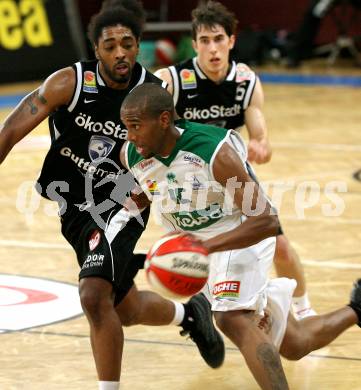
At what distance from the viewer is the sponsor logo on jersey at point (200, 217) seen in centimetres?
494

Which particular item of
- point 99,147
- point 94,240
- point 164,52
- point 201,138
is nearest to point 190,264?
point 201,138

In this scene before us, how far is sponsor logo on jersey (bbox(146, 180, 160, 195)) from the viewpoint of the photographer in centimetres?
488

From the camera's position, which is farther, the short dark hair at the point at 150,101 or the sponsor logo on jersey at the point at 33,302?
the sponsor logo on jersey at the point at 33,302

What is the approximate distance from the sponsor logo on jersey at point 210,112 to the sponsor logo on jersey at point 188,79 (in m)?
0.16

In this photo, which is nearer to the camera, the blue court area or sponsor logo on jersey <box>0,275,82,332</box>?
sponsor logo on jersey <box>0,275,82,332</box>

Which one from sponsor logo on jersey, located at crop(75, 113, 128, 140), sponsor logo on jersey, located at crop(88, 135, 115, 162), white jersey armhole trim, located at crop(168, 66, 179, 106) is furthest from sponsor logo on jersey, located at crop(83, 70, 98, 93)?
white jersey armhole trim, located at crop(168, 66, 179, 106)

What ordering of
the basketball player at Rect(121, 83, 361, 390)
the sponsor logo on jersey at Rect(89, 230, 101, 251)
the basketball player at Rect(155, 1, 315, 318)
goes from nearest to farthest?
the basketball player at Rect(121, 83, 361, 390)
the sponsor logo on jersey at Rect(89, 230, 101, 251)
the basketball player at Rect(155, 1, 315, 318)

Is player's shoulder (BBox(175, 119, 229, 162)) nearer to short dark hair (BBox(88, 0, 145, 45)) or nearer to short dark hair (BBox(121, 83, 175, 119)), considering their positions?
short dark hair (BBox(121, 83, 175, 119))

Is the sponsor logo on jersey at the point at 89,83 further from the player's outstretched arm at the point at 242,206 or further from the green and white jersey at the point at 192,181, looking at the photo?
the player's outstretched arm at the point at 242,206

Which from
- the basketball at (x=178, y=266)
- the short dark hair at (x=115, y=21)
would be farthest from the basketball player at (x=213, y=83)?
the basketball at (x=178, y=266)

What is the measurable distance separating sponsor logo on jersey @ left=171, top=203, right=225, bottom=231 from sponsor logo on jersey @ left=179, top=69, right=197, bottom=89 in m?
1.85

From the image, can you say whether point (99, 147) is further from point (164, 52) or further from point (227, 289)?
point (164, 52)

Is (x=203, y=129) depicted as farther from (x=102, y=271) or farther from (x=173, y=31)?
(x=173, y=31)

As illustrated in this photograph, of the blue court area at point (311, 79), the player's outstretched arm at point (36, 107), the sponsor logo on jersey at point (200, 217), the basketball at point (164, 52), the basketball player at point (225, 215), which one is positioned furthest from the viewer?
the basketball at point (164, 52)
